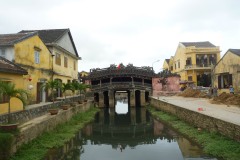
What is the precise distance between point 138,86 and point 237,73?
1562cm

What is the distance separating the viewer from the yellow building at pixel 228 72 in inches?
914

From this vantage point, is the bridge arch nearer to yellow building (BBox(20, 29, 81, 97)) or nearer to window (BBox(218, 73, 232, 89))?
yellow building (BBox(20, 29, 81, 97))

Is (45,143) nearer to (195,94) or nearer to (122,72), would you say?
(195,94)

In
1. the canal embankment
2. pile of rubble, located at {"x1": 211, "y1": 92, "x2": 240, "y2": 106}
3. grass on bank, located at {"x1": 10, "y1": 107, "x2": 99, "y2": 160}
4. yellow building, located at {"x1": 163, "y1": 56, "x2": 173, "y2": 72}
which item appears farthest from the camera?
yellow building, located at {"x1": 163, "y1": 56, "x2": 173, "y2": 72}

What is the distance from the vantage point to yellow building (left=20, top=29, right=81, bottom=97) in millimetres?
24797

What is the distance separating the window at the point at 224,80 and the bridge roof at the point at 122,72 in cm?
1313

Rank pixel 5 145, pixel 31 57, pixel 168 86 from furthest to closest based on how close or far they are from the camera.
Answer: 1. pixel 168 86
2. pixel 31 57
3. pixel 5 145

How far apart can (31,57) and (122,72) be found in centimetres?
1853

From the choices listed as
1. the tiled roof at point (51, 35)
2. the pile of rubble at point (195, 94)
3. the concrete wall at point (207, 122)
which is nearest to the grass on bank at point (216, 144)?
the concrete wall at point (207, 122)

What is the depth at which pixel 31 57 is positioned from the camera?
1961 centimetres

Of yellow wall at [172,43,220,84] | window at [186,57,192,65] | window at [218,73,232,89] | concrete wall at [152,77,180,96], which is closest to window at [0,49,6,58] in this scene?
window at [218,73,232,89]

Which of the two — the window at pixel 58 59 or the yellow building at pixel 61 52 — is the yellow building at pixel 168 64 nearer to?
the yellow building at pixel 61 52

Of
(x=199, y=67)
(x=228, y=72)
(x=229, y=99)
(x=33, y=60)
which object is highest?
(x=199, y=67)

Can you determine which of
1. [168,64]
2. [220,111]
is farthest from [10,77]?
[168,64]
